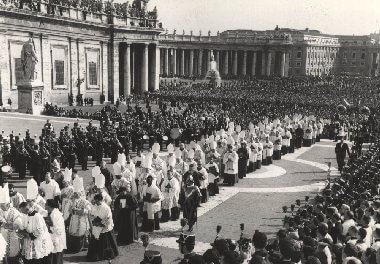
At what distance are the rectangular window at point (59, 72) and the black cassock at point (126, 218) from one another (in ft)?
111

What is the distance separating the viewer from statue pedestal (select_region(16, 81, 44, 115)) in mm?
32906

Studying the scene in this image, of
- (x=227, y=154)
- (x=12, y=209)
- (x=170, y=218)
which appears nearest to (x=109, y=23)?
(x=227, y=154)

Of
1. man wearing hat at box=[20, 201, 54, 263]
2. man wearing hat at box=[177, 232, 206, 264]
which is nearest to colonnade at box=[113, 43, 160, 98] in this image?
man wearing hat at box=[20, 201, 54, 263]

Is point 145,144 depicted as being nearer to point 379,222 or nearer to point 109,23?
point 379,222

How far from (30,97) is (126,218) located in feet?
75.8

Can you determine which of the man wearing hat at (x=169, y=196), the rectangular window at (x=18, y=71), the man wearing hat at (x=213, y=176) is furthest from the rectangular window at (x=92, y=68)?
the man wearing hat at (x=169, y=196)

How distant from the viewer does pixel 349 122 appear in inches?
1467

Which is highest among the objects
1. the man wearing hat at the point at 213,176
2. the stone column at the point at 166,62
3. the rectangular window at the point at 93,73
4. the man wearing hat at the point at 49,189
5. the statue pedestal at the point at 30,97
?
the stone column at the point at 166,62

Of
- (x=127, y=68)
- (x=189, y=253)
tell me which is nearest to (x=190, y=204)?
(x=189, y=253)

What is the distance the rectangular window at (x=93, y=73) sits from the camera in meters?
49.9

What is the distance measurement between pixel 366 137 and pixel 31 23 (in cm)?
2879

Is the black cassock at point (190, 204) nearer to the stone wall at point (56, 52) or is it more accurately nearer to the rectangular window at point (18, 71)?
the stone wall at point (56, 52)

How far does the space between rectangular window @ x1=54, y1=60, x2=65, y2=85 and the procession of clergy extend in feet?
88.1

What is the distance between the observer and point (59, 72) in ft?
146
